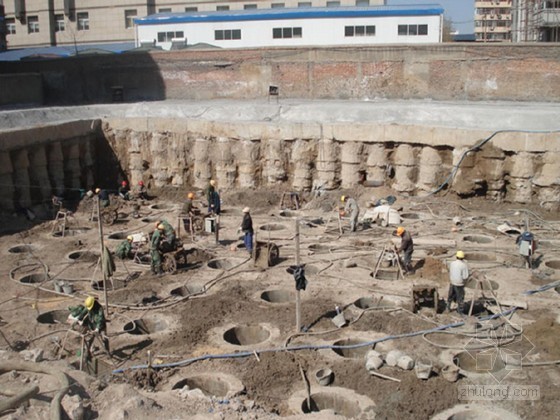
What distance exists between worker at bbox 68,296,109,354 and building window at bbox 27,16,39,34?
4491 cm

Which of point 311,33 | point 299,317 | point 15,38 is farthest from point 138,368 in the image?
point 15,38

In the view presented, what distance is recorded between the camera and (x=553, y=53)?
2683cm

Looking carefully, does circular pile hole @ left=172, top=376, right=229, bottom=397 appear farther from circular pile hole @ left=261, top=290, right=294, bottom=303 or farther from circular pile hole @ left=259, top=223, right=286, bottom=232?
circular pile hole @ left=259, top=223, right=286, bottom=232

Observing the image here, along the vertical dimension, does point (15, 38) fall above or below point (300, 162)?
above

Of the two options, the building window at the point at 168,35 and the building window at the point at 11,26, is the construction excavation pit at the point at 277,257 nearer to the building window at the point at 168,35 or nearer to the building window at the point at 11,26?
the building window at the point at 168,35

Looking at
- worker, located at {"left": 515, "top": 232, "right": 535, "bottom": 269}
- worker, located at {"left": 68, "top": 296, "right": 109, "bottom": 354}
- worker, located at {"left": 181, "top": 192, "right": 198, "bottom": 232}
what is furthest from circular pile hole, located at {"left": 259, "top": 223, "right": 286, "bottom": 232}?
worker, located at {"left": 68, "top": 296, "right": 109, "bottom": 354}

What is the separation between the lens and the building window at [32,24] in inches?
2003

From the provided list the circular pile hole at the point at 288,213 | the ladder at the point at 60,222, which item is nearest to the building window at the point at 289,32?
the circular pile hole at the point at 288,213

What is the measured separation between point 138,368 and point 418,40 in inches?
1187

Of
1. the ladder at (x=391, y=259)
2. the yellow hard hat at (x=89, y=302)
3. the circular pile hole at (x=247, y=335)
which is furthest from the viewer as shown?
the ladder at (x=391, y=259)

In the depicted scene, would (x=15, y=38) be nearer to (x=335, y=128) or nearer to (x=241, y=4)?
(x=241, y=4)

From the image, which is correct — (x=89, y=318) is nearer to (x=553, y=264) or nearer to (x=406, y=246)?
(x=406, y=246)

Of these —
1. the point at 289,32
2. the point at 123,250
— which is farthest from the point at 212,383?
the point at 289,32

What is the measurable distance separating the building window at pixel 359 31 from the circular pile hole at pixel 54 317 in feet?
90.3
